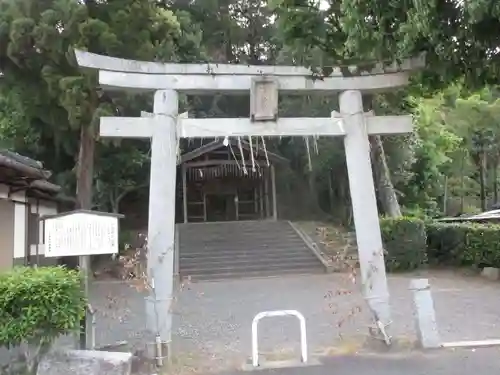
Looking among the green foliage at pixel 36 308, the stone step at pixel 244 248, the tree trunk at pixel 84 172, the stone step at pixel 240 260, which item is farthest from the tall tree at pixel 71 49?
the green foliage at pixel 36 308

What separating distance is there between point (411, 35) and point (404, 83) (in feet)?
9.86

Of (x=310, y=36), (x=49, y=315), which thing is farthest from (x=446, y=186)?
(x=49, y=315)

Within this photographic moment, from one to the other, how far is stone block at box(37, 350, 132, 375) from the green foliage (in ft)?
0.74

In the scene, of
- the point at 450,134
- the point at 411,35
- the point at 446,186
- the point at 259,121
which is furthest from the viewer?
the point at 446,186

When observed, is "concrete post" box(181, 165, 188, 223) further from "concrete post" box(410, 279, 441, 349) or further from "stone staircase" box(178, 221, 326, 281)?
"concrete post" box(410, 279, 441, 349)

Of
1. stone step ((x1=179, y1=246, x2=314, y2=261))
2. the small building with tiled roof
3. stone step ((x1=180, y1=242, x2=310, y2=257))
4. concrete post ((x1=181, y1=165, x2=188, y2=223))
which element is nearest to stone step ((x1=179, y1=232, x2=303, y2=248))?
stone step ((x1=180, y1=242, x2=310, y2=257))

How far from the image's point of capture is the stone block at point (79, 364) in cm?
591

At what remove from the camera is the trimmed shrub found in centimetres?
1888

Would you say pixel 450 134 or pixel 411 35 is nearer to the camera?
pixel 411 35

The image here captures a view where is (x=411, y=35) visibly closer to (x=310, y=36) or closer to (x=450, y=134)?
(x=310, y=36)

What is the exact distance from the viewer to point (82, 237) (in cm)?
664

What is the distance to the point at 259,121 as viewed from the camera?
323 inches

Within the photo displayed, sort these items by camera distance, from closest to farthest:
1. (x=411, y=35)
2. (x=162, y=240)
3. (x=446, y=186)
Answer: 1. (x=411, y=35)
2. (x=162, y=240)
3. (x=446, y=186)

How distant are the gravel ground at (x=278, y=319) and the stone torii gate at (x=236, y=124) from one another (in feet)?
2.56
